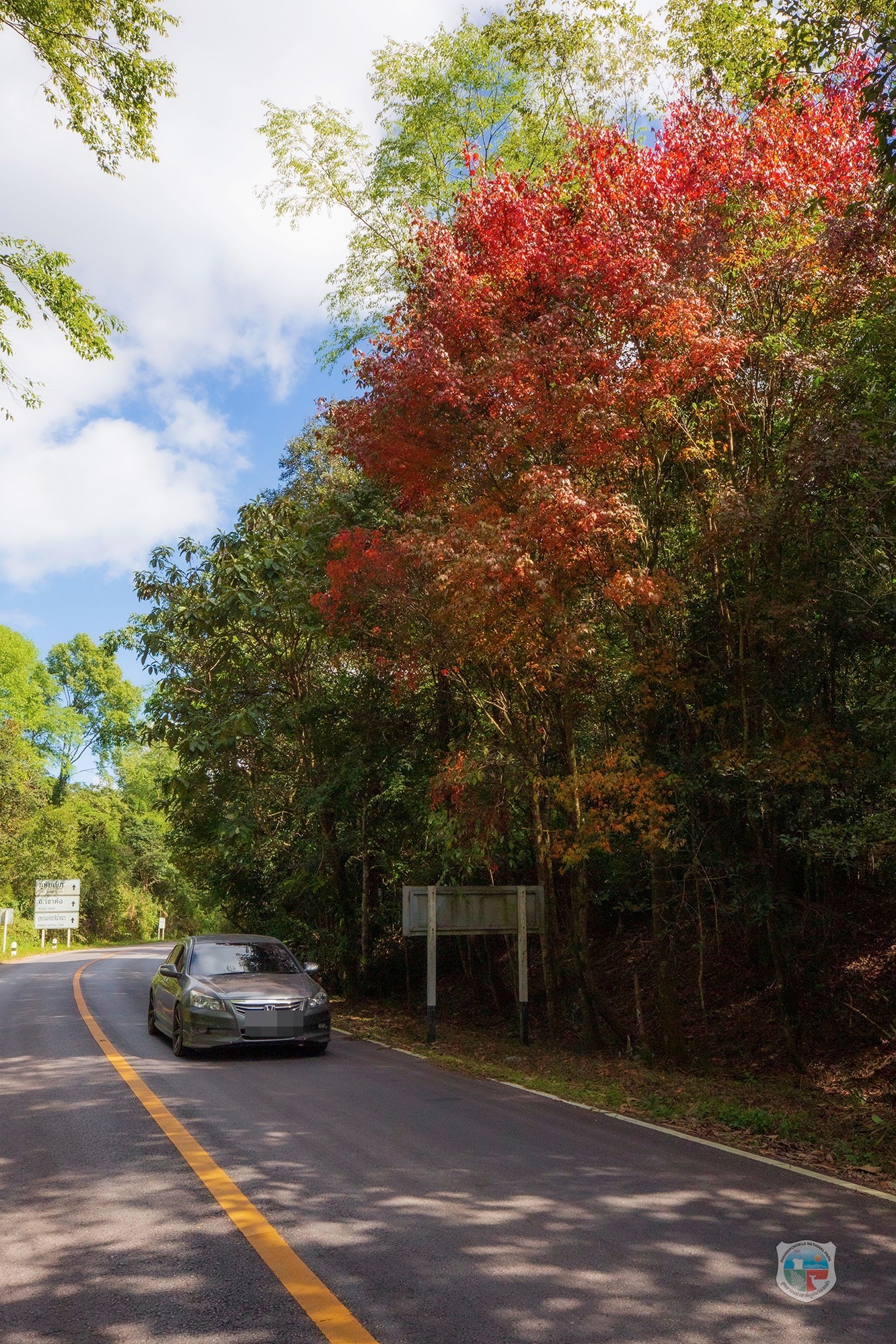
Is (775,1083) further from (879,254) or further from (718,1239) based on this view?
(879,254)

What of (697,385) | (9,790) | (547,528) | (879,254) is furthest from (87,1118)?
(9,790)

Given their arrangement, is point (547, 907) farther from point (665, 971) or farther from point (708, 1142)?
point (708, 1142)

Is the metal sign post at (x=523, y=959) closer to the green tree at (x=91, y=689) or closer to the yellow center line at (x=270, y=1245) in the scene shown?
the yellow center line at (x=270, y=1245)

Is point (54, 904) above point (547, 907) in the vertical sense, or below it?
below

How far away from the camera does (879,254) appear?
1087 cm

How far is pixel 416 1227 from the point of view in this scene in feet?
16.7

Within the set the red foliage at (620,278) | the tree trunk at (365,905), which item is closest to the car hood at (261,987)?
the red foliage at (620,278)

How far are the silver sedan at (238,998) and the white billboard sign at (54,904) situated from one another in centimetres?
3968

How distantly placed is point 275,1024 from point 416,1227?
21.1ft

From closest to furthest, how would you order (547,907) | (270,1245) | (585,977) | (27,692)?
(270,1245) < (585,977) < (547,907) < (27,692)

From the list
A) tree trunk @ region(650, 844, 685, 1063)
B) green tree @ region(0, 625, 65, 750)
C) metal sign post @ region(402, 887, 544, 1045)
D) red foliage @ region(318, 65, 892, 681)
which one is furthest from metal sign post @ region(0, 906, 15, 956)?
red foliage @ region(318, 65, 892, 681)

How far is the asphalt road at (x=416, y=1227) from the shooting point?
156 inches

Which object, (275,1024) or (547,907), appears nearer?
(275,1024)

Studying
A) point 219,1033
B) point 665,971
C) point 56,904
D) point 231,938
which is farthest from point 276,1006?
point 56,904
